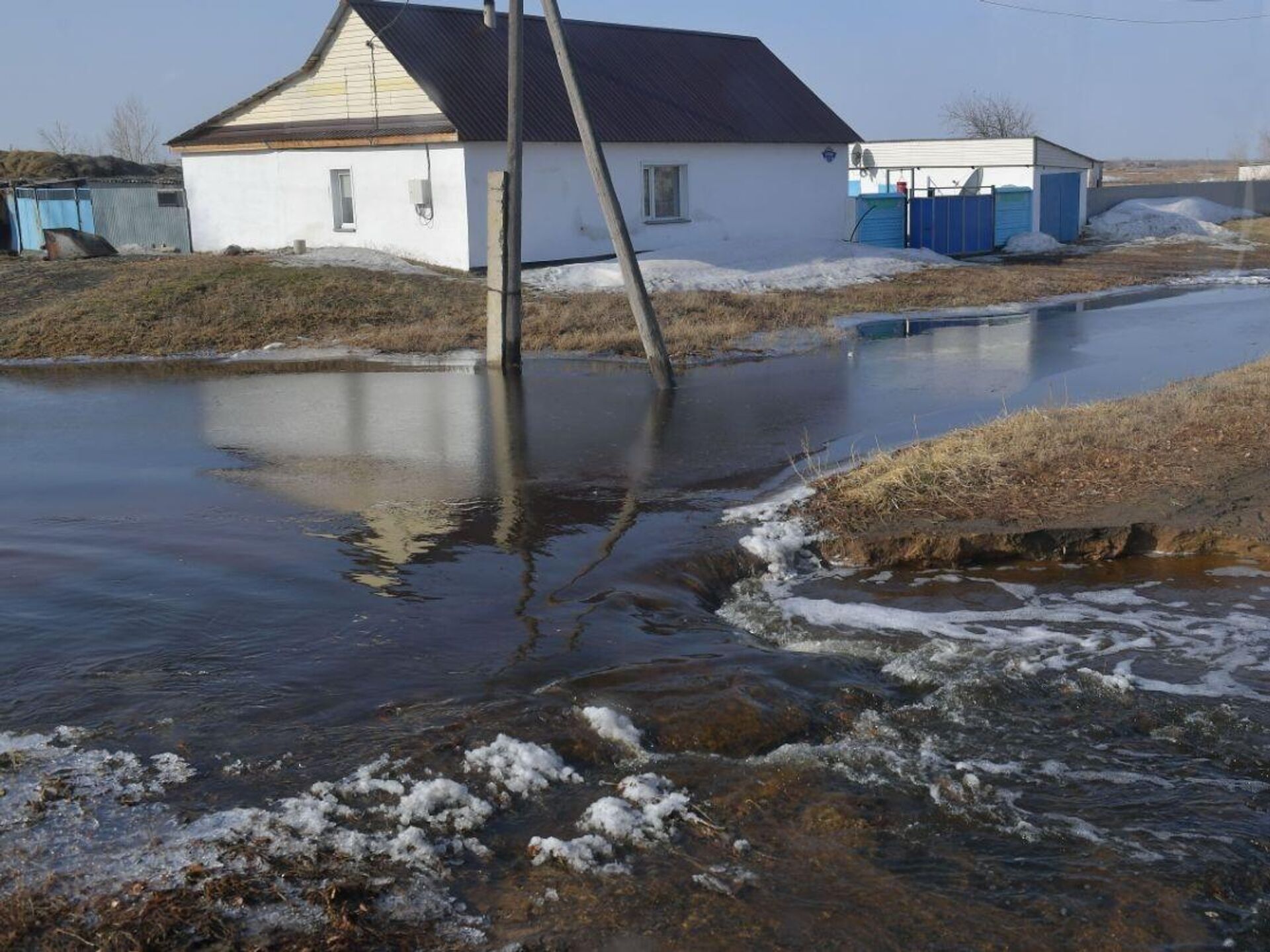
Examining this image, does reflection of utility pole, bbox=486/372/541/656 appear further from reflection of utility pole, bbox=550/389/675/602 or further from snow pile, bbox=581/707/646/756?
snow pile, bbox=581/707/646/756

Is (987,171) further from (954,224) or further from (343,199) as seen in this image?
(343,199)

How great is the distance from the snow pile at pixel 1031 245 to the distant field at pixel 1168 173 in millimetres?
17892

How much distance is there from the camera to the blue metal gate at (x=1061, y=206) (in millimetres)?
40250

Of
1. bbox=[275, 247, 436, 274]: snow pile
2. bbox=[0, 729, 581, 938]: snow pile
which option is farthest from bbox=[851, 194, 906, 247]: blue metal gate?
bbox=[0, 729, 581, 938]: snow pile

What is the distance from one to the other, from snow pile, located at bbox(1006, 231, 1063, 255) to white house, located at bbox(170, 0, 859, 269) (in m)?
6.90

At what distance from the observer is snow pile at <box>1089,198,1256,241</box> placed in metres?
43.4

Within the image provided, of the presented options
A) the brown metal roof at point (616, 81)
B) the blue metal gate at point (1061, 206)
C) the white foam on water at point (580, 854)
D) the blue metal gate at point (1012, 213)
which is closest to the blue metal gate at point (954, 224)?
the blue metal gate at point (1012, 213)

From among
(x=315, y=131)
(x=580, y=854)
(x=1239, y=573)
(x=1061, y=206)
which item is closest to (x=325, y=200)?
(x=315, y=131)

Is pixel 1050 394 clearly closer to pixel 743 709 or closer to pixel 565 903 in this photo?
pixel 743 709

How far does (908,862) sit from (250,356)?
16.1 m

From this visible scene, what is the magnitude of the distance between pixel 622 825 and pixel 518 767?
0.65 m

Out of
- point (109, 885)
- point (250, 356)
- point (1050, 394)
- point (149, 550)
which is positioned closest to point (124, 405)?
point (250, 356)

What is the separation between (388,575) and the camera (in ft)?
26.2

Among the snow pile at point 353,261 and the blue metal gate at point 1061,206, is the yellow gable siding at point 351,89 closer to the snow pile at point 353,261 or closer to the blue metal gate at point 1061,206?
the snow pile at point 353,261
